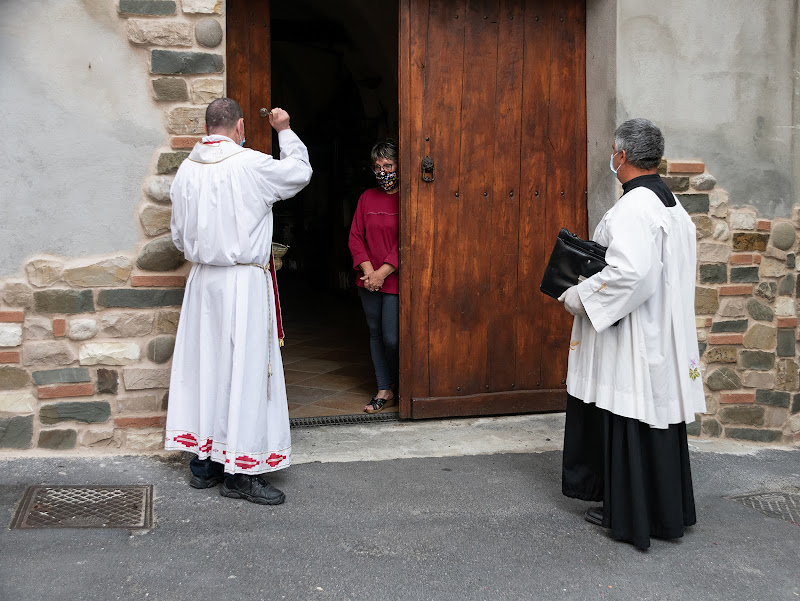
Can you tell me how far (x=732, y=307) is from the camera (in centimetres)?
462

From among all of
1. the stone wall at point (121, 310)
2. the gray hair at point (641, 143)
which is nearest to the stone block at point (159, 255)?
the stone wall at point (121, 310)

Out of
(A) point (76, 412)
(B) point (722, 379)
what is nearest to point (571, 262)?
(B) point (722, 379)

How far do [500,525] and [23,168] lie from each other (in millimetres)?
2741

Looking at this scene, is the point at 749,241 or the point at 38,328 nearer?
the point at 38,328

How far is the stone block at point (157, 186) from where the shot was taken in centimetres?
393

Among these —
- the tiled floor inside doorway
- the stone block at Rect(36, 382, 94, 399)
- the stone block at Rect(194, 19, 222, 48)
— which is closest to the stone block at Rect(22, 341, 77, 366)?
the stone block at Rect(36, 382, 94, 399)

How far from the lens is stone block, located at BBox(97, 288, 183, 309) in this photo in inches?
155

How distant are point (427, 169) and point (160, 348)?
68.9 inches

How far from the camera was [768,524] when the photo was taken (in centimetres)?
345

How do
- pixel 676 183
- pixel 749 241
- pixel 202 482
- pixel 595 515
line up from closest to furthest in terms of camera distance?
pixel 595 515 → pixel 202 482 → pixel 676 183 → pixel 749 241

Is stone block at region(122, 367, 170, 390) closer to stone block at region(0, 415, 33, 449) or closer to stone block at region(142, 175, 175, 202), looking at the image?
stone block at region(0, 415, 33, 449)

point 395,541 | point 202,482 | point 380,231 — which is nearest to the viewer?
point 395,541

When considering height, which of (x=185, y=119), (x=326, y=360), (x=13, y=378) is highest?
(x=185, y=119)

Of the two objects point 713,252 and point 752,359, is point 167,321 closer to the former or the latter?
point 713,252
